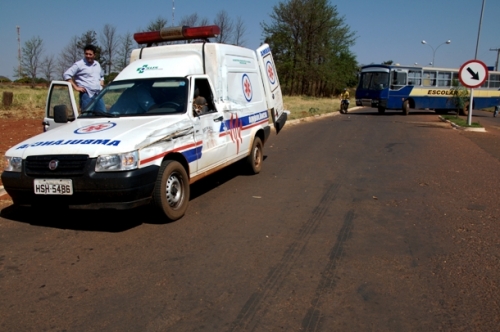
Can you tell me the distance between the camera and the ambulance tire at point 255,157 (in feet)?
27.5

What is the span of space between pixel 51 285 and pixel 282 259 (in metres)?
2.08

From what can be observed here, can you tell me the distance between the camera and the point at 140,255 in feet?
14.7

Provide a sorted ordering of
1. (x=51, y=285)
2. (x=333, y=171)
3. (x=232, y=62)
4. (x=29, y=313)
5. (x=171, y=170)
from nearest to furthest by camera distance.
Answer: (x=29, y=313), (x=51, y=285), (x=171, y=170), (x=232, y=62), (x=333, y=171)

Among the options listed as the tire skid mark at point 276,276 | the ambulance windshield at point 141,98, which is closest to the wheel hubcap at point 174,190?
the ambulance windshield at point 141,98

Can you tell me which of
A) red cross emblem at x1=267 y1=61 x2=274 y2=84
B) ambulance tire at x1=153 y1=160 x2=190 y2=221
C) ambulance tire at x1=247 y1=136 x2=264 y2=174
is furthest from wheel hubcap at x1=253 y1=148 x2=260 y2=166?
ambulance tire at x1=153 y1=160 x2=190 y2=221

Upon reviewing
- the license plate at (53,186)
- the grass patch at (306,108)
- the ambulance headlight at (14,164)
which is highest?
the ambulance headlight at (14,164)

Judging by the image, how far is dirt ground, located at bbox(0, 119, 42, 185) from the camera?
11.2 metres

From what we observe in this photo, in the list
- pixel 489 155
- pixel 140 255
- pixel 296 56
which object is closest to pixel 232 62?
pixel 140 255

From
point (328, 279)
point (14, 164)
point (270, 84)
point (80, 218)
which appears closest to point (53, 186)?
point (14, 164)

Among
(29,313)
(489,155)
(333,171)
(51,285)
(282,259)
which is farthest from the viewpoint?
(489,155)

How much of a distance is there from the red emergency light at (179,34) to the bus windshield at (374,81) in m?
21.4

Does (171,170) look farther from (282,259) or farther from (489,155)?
(489,155)

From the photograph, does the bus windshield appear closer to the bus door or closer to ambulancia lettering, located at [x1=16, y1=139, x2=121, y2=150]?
the bus door

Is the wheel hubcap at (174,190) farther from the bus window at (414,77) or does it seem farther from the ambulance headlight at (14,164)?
the bus window at (414,77)
